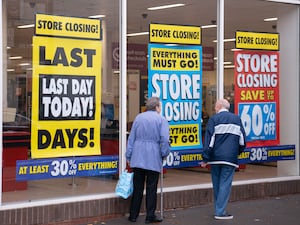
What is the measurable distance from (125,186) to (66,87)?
158 cm

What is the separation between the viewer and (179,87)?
10016 millimetres

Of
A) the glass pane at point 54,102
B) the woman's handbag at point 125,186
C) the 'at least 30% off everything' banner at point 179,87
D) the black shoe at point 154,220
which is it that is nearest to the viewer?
the glass pane at point 54,102

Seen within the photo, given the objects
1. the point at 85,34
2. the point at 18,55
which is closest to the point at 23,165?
the point at 18,55

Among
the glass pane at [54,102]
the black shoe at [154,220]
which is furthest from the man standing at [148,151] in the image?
the glass pane at [54,102]

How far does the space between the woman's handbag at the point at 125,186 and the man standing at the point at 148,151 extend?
110mm

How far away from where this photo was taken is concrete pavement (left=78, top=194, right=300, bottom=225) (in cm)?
886

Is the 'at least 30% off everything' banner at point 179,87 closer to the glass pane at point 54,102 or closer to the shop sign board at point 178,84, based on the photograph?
the shop sign board at point 178,84

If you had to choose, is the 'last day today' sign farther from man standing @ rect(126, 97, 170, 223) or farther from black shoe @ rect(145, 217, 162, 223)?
black shoe @ rect(145, 217, 162, 223)

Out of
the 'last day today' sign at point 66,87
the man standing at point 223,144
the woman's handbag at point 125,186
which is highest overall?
the 'last day today' sign at point 66,87

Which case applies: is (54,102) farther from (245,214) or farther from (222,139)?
(245,214)

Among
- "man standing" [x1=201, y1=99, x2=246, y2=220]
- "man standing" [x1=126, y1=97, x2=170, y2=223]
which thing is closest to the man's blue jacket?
"man standing" [x1=201, y1=99, x2=246, y2=220]

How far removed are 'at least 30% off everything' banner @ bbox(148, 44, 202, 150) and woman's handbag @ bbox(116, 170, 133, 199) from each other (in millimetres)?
1270

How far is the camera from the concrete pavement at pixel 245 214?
8859mm

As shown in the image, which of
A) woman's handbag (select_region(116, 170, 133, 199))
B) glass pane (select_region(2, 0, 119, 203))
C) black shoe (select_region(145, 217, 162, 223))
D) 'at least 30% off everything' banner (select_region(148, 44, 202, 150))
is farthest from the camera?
'at least 30% off everything' banner (select_region(148, 44, 202, 150))
